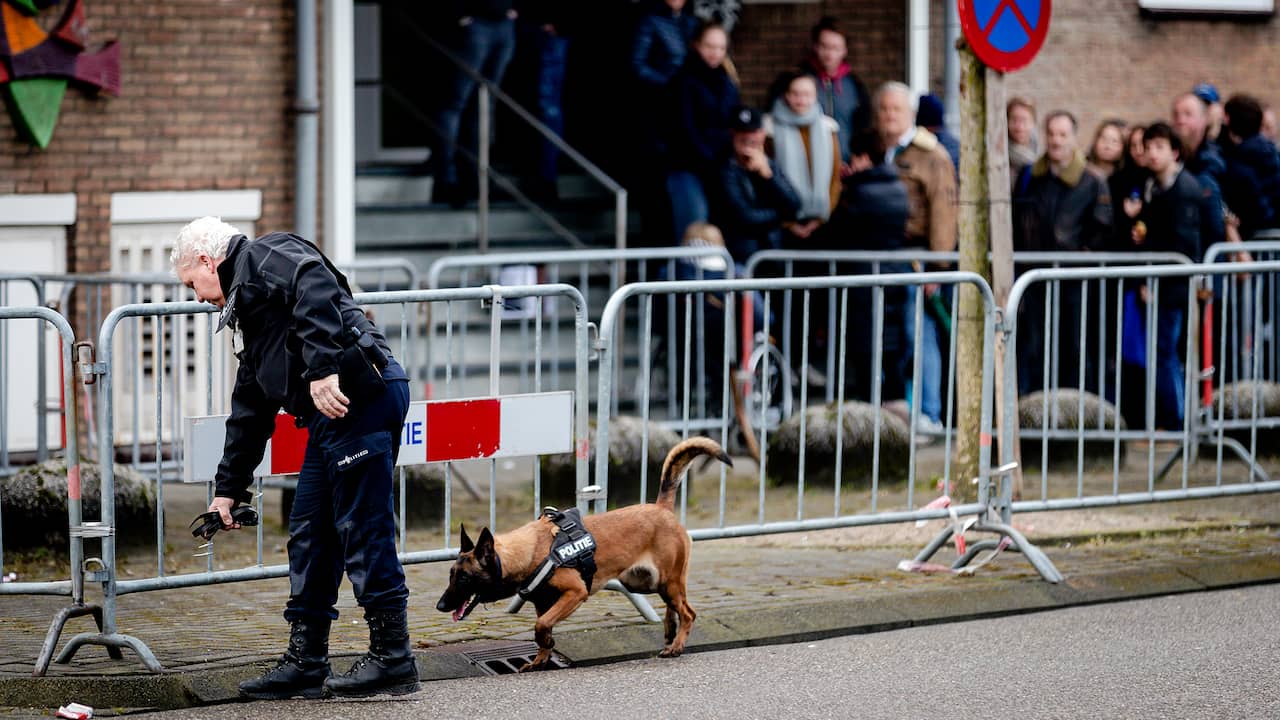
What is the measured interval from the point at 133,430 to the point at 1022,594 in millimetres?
4930

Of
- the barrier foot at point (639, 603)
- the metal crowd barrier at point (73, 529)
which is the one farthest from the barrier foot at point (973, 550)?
the metal crowd barrier at point (73, 529)

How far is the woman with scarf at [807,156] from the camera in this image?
558 inches

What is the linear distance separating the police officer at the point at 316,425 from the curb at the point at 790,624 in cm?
28

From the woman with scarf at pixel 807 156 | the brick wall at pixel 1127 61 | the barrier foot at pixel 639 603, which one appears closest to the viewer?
the barrier foot at pixel 639 603

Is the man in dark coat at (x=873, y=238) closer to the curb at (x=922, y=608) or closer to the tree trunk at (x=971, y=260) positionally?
the tree trunk at (x=971, y=260)

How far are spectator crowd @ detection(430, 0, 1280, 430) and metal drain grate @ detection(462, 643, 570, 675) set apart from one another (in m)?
5.97

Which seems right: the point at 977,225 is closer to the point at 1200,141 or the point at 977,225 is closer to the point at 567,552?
the point at 567,552

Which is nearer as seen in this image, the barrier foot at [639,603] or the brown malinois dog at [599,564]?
the brown malinois dog at [599,564]

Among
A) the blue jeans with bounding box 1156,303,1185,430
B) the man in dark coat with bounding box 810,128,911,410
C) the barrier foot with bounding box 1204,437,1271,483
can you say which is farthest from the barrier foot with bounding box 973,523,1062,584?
the man in dark coat with bounding box 810,128,911,410

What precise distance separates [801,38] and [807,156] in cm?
233

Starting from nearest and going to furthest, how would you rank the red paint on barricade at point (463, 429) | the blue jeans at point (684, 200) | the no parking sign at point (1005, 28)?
the red paint on barricade at point (463, 429), the no parking sign at point (1005, 28), the blue jeans at point (684, 200)

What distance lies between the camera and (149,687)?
667cm

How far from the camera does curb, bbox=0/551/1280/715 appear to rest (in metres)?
6.63

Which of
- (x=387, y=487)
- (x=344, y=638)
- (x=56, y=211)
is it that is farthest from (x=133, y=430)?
(x=387, y=487)
